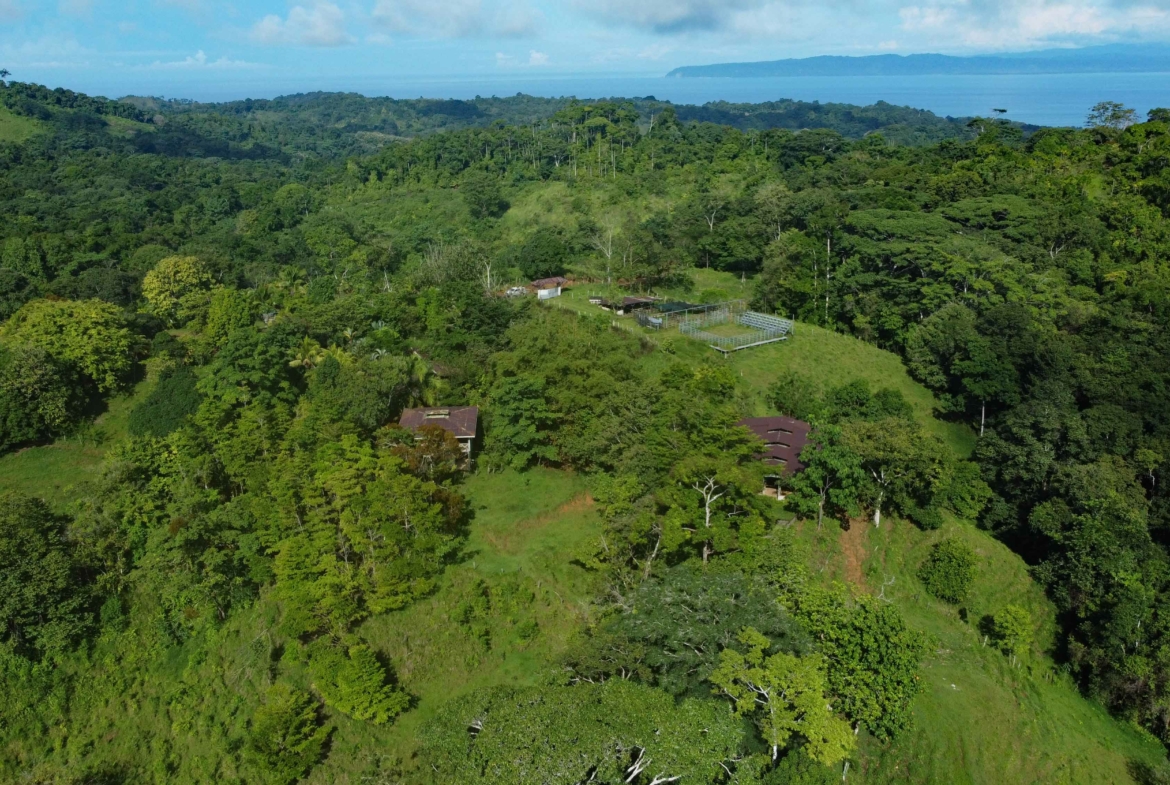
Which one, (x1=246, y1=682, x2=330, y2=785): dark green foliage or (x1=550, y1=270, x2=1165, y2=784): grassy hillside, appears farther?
(x1=550, y1=270, x2=1165, y2=784): grassy hillside

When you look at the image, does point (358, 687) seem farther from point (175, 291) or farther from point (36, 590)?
point (175, 291)

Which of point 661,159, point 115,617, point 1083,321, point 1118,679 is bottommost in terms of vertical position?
point 1118,679

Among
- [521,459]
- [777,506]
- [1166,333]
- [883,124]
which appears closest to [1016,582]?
[777,506]

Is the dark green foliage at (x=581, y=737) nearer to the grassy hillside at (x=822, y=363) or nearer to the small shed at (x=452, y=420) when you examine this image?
the small shed at (x=452, y=420)

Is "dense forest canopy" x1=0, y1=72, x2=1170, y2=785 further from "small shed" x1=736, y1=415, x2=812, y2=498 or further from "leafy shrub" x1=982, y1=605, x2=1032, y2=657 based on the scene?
"small shed" x1=736, y1=415, x2=812, y2=498

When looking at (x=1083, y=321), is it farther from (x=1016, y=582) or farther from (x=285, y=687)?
(x=285, y=687)

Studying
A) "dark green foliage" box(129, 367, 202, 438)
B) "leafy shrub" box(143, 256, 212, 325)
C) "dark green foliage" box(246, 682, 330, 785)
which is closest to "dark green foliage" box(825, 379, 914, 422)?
"dark green foliage" box(246, 682, 330, 785)
